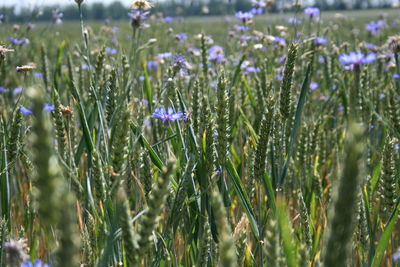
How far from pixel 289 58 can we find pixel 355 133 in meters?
0.82

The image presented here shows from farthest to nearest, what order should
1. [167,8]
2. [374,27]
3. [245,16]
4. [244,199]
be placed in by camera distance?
[167,8] → [374,27] → [245,16] → [244,199]

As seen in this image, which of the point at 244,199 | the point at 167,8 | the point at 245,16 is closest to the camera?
the point at 244,199

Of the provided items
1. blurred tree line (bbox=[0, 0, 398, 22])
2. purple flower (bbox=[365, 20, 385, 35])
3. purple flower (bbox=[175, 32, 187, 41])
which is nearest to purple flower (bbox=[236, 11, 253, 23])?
blurred tree line (bbox=[0, 0, 398, 22])

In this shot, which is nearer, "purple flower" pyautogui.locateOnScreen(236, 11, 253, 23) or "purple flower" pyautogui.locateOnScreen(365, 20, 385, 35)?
"purple flower" pyautogui.locateOnScreen(236, 11, 253, 23)

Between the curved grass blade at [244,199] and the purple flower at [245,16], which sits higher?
the purple flower at [245,16]

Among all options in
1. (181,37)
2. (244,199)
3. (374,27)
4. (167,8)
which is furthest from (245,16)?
(167,8)

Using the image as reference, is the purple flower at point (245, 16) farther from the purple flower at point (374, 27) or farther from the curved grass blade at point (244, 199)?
the curved grass blade at point (244, 199)

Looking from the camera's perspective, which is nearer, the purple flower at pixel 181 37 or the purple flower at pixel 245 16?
the purple flower at pixel 181 37

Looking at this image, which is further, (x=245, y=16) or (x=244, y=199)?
(x=245, y=16)

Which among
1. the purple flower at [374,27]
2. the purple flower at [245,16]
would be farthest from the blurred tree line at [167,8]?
the purple flower at [374,27]

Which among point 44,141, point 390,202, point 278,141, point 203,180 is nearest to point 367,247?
point 390,202

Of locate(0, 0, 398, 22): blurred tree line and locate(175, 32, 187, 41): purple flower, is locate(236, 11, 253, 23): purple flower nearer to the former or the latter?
locate(0, 0, 398, 22): blurred tree line

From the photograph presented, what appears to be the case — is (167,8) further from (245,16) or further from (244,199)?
(244,199)

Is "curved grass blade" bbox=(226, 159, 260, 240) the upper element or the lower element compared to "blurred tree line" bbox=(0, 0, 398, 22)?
lower
